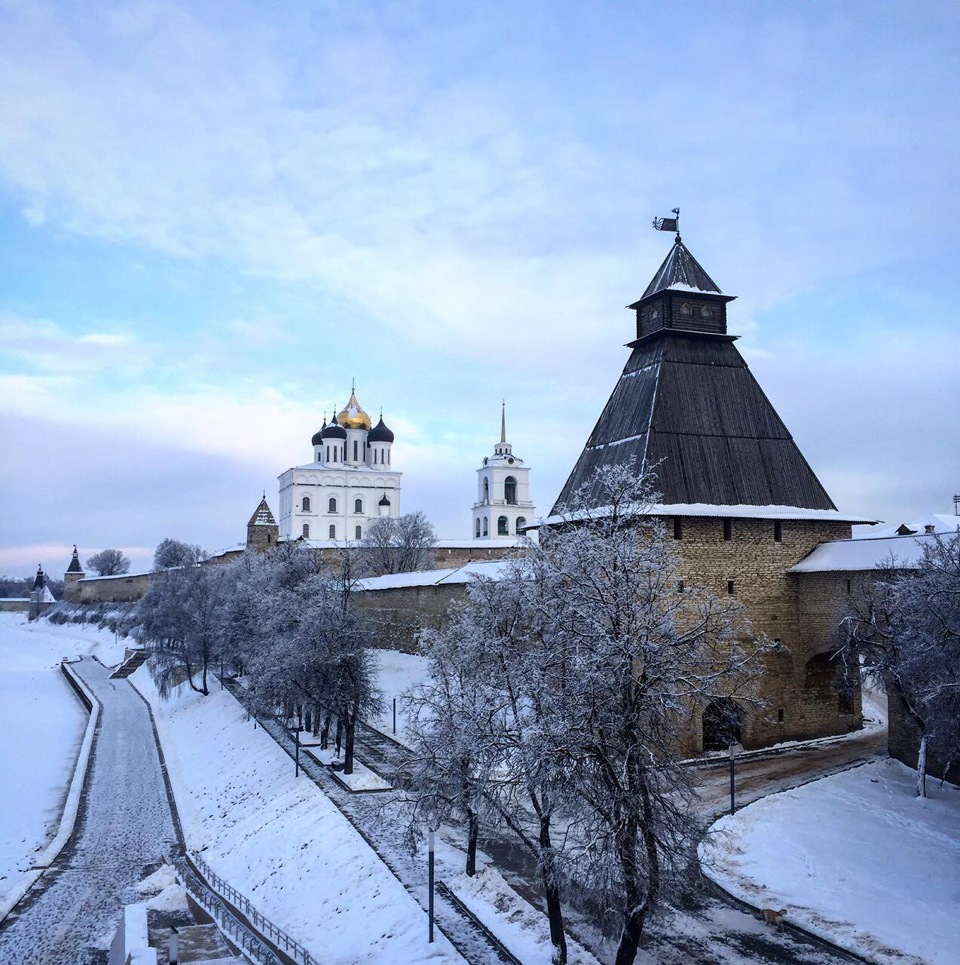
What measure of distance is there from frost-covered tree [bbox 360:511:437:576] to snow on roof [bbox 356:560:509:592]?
14.7 m

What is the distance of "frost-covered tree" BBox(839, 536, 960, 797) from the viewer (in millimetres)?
13125

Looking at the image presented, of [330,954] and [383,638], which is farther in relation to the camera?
[383,638]

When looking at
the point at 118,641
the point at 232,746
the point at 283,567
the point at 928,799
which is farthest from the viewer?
the point at 118,641

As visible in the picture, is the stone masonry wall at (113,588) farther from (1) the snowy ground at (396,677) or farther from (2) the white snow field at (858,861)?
(2) the white snow field at (858,861)

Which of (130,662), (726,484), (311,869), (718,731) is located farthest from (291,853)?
(130,662)

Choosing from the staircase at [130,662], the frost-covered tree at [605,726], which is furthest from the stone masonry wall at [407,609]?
the staircase at [130,662]

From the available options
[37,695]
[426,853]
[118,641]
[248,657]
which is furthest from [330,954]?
[118,641]

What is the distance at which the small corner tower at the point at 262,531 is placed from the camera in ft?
168

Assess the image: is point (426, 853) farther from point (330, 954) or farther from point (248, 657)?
point (248, 657)

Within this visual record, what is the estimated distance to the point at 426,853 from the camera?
46.1ft

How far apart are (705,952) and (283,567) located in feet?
72.1

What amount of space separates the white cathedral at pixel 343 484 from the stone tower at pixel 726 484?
58.4 m

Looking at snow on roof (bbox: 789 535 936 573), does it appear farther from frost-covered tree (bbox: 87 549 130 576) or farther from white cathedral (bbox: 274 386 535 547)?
frost-covered tree (bbox: 87 549 130 576)

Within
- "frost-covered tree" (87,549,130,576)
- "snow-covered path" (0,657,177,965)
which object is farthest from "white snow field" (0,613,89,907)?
"frost-covered tree" (87,549,130,576)
